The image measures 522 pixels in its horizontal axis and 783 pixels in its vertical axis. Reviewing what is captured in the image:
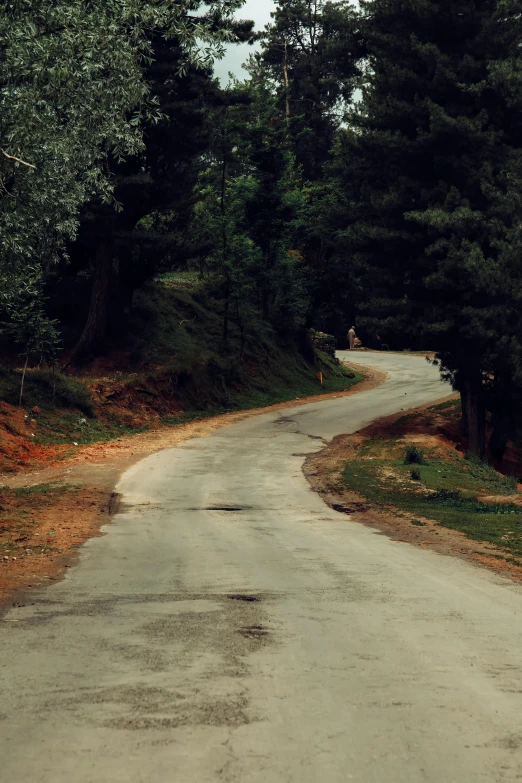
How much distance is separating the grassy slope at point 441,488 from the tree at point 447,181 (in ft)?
14.3

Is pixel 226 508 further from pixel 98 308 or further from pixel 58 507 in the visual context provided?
pixel 98 308

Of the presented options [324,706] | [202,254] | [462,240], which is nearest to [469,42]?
[462,240]

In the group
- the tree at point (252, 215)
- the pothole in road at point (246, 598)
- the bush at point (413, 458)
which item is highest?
the tree at point (252, 215)

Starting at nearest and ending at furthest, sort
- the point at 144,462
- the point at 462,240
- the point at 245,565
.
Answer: the point at 245,565 → the point at 144,462 → the point at 462,240

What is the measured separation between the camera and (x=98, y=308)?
34.6 metres

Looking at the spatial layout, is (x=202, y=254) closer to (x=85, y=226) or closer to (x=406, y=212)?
(x=85, y=226)

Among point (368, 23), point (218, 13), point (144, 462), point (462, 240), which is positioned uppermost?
point (368, 23)

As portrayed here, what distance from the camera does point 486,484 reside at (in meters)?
21.5

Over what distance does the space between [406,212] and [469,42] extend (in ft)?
21.4

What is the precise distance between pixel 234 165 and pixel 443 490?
2958 cm

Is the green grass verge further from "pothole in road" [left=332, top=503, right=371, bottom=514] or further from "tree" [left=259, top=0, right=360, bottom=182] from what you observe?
"tree" [left=259, top=0, right=360, bottom=182]

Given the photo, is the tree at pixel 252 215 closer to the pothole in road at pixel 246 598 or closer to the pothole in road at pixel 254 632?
the pothole in road at pixel 246 598

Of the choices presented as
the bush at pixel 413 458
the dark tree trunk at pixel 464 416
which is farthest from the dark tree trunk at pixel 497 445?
the bush at pixel 413 458

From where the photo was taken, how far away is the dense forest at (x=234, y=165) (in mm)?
13008
